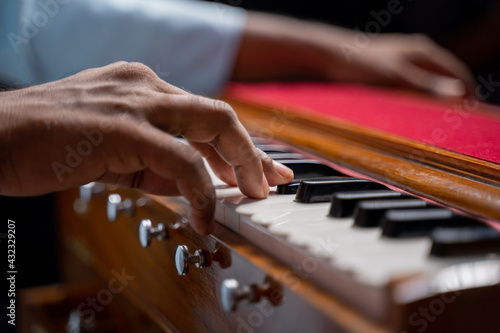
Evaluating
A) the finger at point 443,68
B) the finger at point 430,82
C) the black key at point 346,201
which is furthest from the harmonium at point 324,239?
the finger at point 443,68

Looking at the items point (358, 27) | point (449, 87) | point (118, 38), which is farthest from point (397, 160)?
point (358, 27)

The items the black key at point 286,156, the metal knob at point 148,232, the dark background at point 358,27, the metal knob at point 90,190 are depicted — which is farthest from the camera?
the dark background at point 358,27

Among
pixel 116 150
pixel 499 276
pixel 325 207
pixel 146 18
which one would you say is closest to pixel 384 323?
pixel 499 276

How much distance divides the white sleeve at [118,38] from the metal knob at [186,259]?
900 mm

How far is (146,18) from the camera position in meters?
1.63

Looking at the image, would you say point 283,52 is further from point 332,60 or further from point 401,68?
point 401,68

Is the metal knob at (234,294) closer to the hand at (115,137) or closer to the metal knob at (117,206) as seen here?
the hand at (115,137)

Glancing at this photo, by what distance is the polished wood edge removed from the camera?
705 millimetres

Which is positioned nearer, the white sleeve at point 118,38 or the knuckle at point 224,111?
the knuckle at point 224,111

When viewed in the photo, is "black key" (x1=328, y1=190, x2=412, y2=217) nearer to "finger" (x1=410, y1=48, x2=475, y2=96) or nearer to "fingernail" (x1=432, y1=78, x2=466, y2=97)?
"fingernail" (x1=432, y1=78, x2=466, y2=97)

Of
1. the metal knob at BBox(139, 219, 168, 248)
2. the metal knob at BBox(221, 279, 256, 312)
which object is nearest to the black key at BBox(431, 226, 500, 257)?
the metal knob at BBox(221, 279, 256, 312)

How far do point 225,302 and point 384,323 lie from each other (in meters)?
0.20

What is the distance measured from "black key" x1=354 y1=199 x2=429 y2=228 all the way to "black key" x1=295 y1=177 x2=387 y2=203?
104 mm

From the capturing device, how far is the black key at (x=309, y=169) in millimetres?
851
